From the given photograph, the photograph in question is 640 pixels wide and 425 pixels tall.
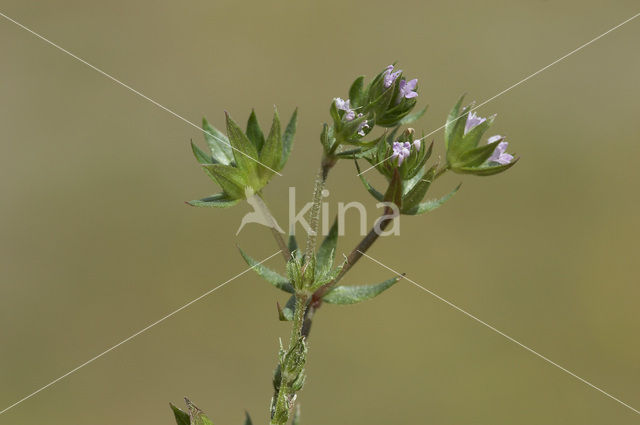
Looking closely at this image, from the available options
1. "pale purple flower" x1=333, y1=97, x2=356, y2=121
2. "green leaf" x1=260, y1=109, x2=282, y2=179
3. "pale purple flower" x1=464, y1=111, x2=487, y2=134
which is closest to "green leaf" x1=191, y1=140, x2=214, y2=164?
"green leaf" x1=260, y1=109, x2=282, y2=179

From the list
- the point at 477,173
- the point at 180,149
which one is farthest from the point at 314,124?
the point at 477,173

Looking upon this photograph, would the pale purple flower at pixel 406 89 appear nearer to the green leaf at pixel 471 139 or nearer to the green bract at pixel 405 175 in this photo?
the green bract at pixel 405 175

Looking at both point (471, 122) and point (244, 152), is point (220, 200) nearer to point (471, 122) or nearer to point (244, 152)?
point (244, 152)

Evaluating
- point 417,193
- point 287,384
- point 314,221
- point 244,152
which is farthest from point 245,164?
point 287,384

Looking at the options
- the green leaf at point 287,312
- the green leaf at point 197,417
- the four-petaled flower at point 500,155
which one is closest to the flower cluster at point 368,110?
the four-petaled flower at point 500,155

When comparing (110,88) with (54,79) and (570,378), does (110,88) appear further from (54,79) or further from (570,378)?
(570,378)

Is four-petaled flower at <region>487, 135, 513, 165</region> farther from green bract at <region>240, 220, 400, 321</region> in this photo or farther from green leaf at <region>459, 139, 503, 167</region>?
green bract at <region>240, 220, 400, 321</region>
